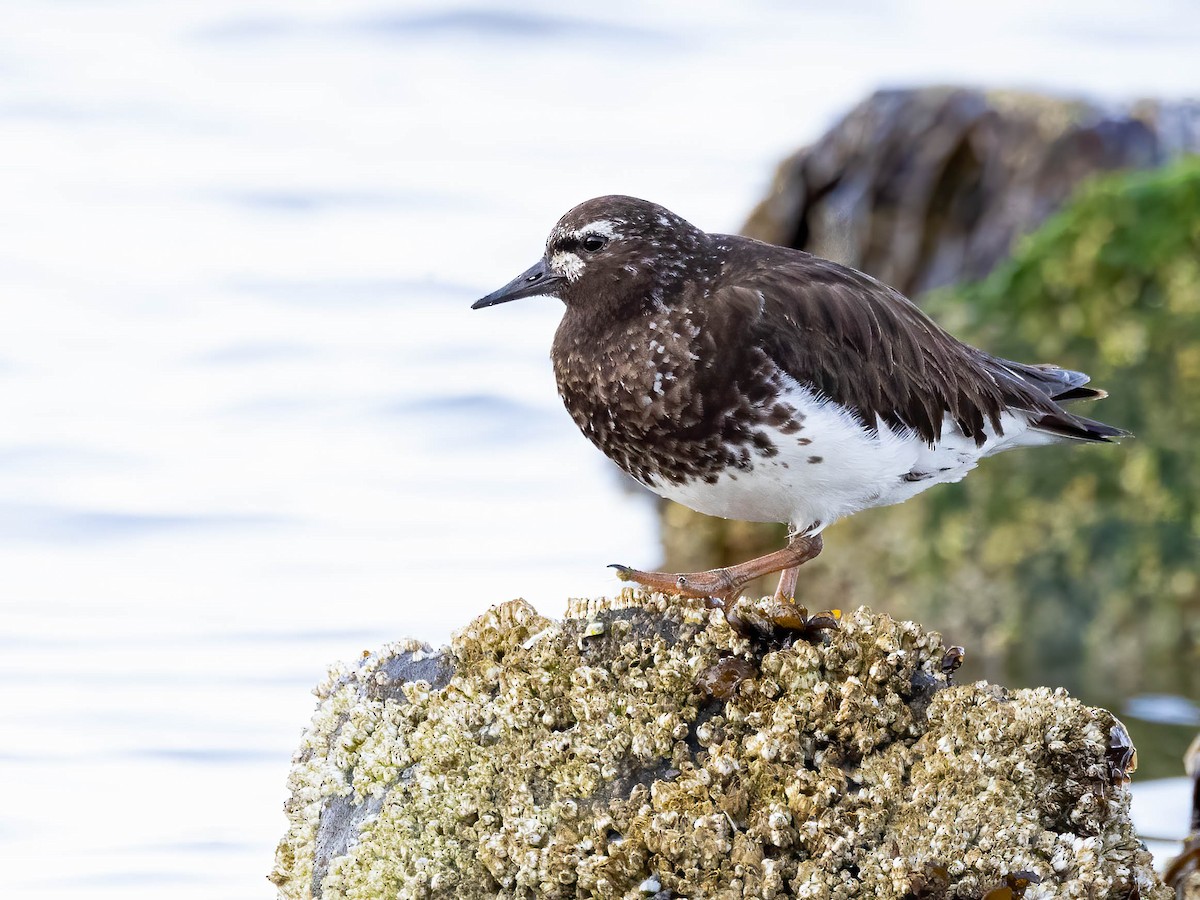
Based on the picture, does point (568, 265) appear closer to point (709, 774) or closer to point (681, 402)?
point (681, 402)

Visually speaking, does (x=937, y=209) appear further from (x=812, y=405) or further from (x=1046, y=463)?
(x=812, y=405)

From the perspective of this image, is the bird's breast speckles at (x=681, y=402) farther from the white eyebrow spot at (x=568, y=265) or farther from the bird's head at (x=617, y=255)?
the white eyebrow spot at (x=568, y=265)

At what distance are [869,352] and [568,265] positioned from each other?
1.23 metres

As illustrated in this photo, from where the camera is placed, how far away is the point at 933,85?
45.2ft

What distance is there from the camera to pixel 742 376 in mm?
5594

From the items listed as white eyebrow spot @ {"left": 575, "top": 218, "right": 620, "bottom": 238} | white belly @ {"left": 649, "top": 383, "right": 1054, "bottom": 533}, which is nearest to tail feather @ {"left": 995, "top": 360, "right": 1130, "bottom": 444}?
white belly @ {"left": 649, "top": 383, "right": 1054, "bottom": 533}

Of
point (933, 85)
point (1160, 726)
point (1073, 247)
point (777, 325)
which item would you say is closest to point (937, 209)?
point (933, 85)

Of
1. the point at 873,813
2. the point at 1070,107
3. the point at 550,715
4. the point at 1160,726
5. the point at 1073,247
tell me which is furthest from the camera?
the point at 1070,107

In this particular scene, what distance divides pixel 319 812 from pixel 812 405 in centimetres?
224

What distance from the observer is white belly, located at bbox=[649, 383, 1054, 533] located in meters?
5.61

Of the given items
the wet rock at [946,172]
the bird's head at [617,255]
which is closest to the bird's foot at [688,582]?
the bird's head at [617,255]

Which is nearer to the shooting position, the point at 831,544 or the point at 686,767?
the point at 686,767

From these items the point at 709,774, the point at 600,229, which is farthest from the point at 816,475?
the point at 709,774

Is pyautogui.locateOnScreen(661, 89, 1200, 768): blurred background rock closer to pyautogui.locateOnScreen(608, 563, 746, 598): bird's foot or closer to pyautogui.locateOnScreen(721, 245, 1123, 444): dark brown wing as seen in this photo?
pyautogui.locateOnScreen(721, 245, 1123, 444): dark brown wing
